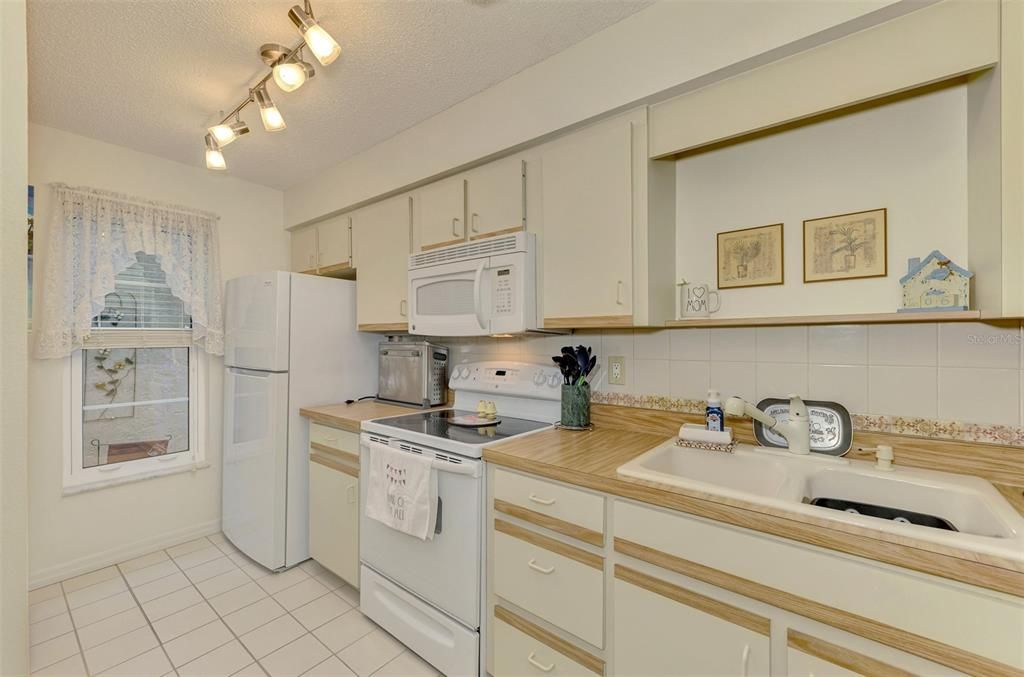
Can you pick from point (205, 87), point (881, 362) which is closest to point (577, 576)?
point (881, 362)

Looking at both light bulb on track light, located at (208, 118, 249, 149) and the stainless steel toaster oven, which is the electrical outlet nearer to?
the stainless steel toaster oven

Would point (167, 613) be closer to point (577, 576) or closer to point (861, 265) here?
point (577, 576)

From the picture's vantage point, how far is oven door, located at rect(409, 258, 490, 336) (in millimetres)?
2029

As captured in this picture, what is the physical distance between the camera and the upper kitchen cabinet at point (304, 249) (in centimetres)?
320

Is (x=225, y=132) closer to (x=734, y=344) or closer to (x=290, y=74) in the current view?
(x=290, y=74)

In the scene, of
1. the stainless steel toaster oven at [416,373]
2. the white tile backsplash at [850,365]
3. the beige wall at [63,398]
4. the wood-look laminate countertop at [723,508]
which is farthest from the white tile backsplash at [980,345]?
the beige wall at [63,398]

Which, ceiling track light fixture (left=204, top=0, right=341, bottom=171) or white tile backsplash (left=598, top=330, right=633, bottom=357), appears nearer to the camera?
ceiling track light fixture (left=204, top=0, right=341, bottom=171)

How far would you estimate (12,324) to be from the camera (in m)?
0.57

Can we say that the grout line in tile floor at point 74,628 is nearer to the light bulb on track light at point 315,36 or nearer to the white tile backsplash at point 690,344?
the light bulb on track light at point 315,36

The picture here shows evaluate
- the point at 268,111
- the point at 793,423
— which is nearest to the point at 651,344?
the point at 793,423

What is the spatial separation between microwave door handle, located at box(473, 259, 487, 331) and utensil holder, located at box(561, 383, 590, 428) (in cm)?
49

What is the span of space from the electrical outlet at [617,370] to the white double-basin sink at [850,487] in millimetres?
385

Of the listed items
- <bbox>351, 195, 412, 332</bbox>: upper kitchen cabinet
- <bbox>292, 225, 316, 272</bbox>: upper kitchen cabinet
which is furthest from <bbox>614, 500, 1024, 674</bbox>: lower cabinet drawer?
<bbox>292, 225, 316, 272</bbox>: upper kitchen cabinet

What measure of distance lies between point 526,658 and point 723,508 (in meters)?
0.93
